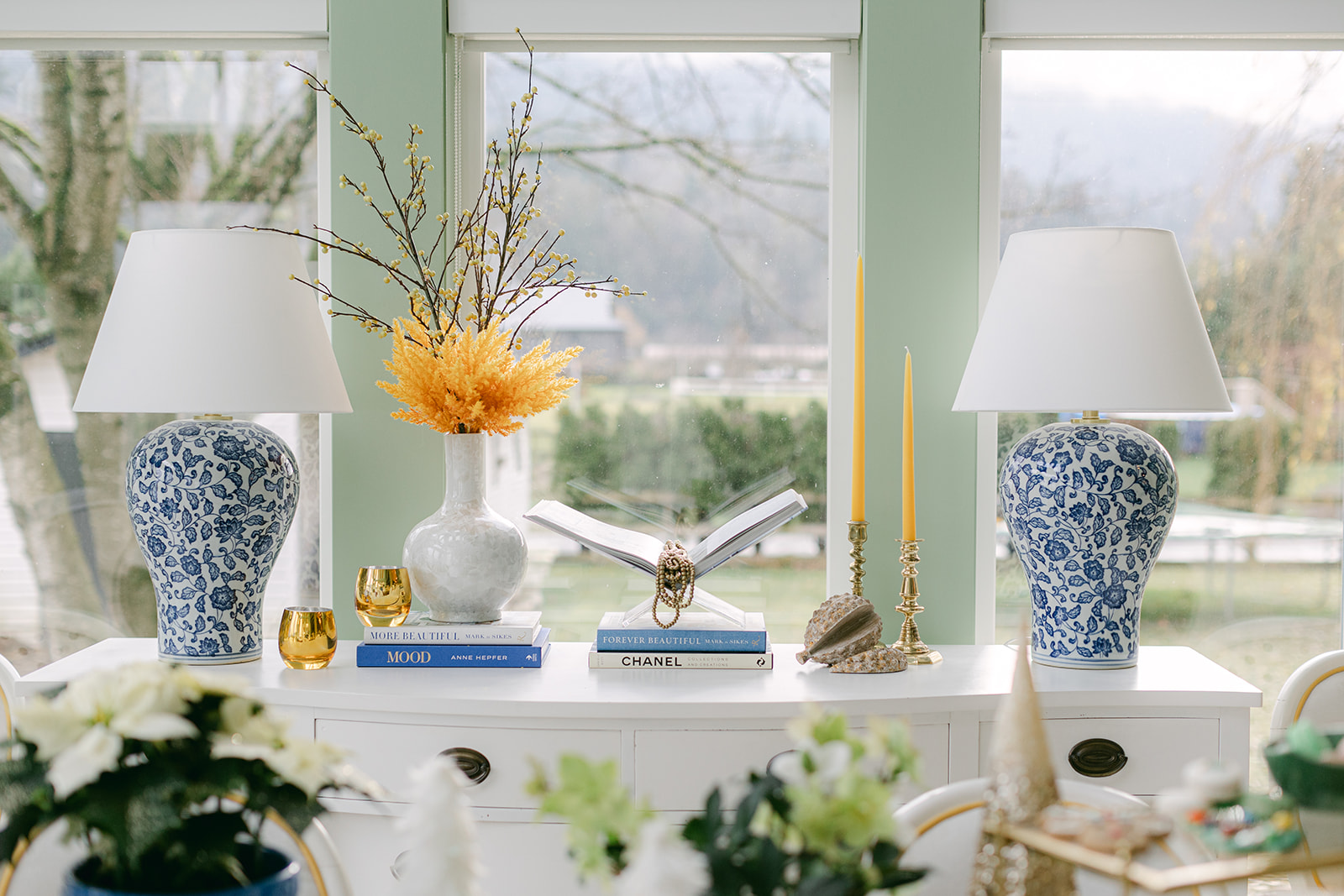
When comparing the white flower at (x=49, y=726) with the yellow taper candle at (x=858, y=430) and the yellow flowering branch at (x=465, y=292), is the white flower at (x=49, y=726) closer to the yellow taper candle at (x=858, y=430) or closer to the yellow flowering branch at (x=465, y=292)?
the yellow flowering branch at (x=465, y=292)

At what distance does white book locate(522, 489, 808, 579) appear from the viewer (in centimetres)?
171

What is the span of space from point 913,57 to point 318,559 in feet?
5.25

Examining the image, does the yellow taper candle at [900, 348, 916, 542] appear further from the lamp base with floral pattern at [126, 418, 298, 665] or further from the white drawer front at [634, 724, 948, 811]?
the lamp base with floral pattern at [126, 418, 298, 665]

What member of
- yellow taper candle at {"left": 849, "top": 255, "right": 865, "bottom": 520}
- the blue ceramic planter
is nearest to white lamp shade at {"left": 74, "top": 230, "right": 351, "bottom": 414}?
yellow taper candle at {"left": 849, "top": 255, "right": 865, "bottom": 520}

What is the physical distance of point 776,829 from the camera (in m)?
0.63

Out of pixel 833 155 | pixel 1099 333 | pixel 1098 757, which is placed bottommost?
pixel 1098 757

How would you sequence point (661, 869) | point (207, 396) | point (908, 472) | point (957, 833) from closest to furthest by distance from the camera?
1. point (661, 869)
2. point (957, 833)
3. point (207, 396)
4. point (908, 472)

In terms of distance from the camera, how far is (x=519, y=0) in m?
2.01

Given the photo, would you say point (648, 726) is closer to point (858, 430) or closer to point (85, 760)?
point (858, 430)

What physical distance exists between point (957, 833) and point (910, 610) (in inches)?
30.7

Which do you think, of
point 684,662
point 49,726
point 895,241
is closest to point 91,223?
point 684,662

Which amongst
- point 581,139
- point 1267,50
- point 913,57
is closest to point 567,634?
point 581,139

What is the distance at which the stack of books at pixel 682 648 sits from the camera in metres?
1.67

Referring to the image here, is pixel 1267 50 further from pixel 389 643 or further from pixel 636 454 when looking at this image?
pixel 389 643
